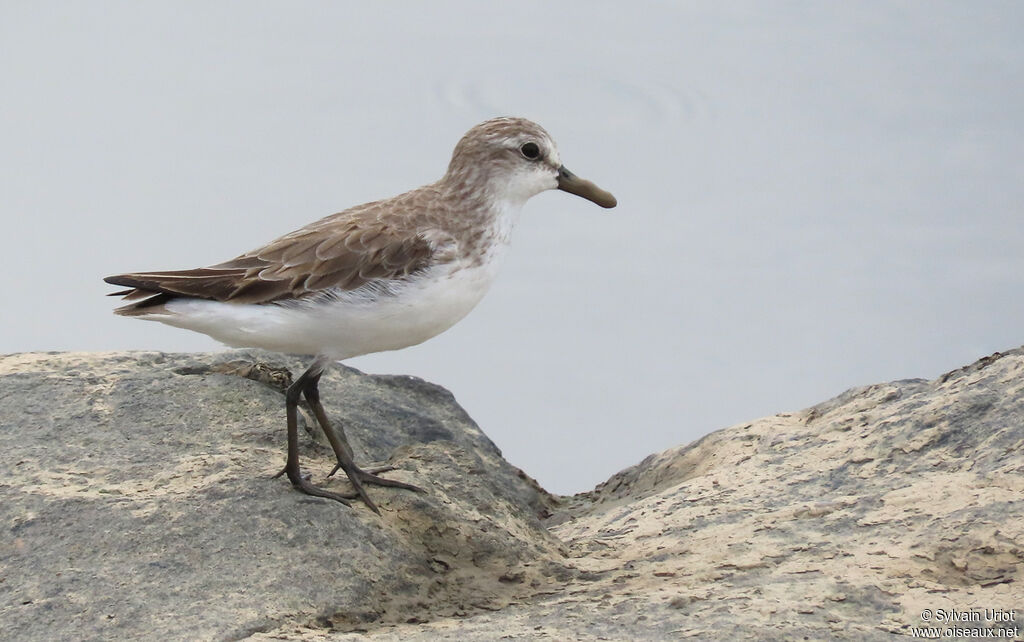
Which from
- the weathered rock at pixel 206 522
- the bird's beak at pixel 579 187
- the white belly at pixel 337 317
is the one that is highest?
the bird's beak at pixel 579 187

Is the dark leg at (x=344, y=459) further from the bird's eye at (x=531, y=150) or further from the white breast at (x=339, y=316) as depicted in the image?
the bird's eye at (x=531, y=150)

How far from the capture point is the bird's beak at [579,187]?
6.98 m

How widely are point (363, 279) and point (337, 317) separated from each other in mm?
221

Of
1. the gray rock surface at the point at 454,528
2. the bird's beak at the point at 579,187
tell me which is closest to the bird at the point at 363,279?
the bird's beak at the point at 579,187

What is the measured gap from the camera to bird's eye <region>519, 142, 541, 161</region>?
6.70 m

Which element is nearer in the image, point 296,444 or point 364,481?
point 296,444

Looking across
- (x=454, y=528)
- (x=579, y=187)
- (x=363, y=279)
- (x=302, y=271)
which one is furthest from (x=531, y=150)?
(x=454, y=528)

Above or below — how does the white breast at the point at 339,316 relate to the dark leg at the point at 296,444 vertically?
above

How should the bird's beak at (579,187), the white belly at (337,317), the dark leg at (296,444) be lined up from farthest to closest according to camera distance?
the bird's beak at (579,187)
the dark leg at (296,444)
the white belly at (337,317)

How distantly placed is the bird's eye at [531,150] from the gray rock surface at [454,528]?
1.71 metres

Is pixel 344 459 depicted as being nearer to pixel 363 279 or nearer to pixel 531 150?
pixel 363 279

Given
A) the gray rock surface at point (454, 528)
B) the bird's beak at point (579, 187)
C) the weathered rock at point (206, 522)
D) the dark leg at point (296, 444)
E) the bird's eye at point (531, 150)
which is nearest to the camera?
the gray rock surface at point (454, 528)

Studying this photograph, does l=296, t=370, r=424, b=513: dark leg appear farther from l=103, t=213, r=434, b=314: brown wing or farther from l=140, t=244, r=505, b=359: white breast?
l=103, t=213, r=434, b=314: brown wing

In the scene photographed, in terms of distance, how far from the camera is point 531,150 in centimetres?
672
